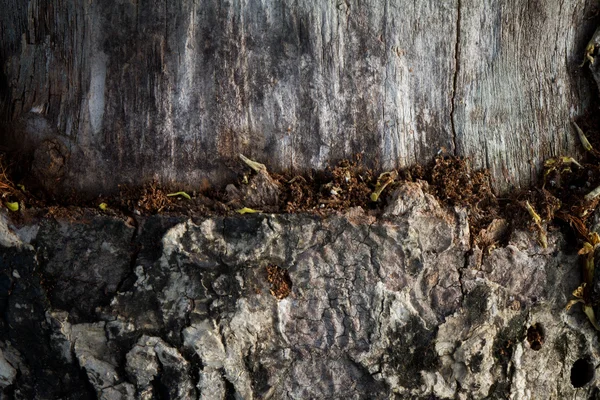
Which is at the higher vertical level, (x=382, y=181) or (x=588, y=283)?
(x=382, y=181)

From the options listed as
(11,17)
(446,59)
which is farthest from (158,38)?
(446,59)

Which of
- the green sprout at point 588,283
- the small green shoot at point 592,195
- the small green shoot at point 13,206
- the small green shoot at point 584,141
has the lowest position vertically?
the green sprout at point 588,283

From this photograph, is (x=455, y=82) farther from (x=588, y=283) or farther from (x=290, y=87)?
(x=588, y=283)

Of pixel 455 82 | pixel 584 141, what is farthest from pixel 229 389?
pixel 584 141

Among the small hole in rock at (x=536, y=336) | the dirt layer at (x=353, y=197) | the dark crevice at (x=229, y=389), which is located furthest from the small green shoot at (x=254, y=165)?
the small hole in rock at (x=536, y=336)

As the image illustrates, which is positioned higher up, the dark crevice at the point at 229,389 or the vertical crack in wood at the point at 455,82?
the vertical crack in wood at the point at 455,82

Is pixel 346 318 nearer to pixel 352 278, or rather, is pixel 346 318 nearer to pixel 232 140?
pixel 352 278

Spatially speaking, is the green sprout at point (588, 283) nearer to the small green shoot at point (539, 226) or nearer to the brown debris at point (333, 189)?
the small green shoot at point (539, 226)
